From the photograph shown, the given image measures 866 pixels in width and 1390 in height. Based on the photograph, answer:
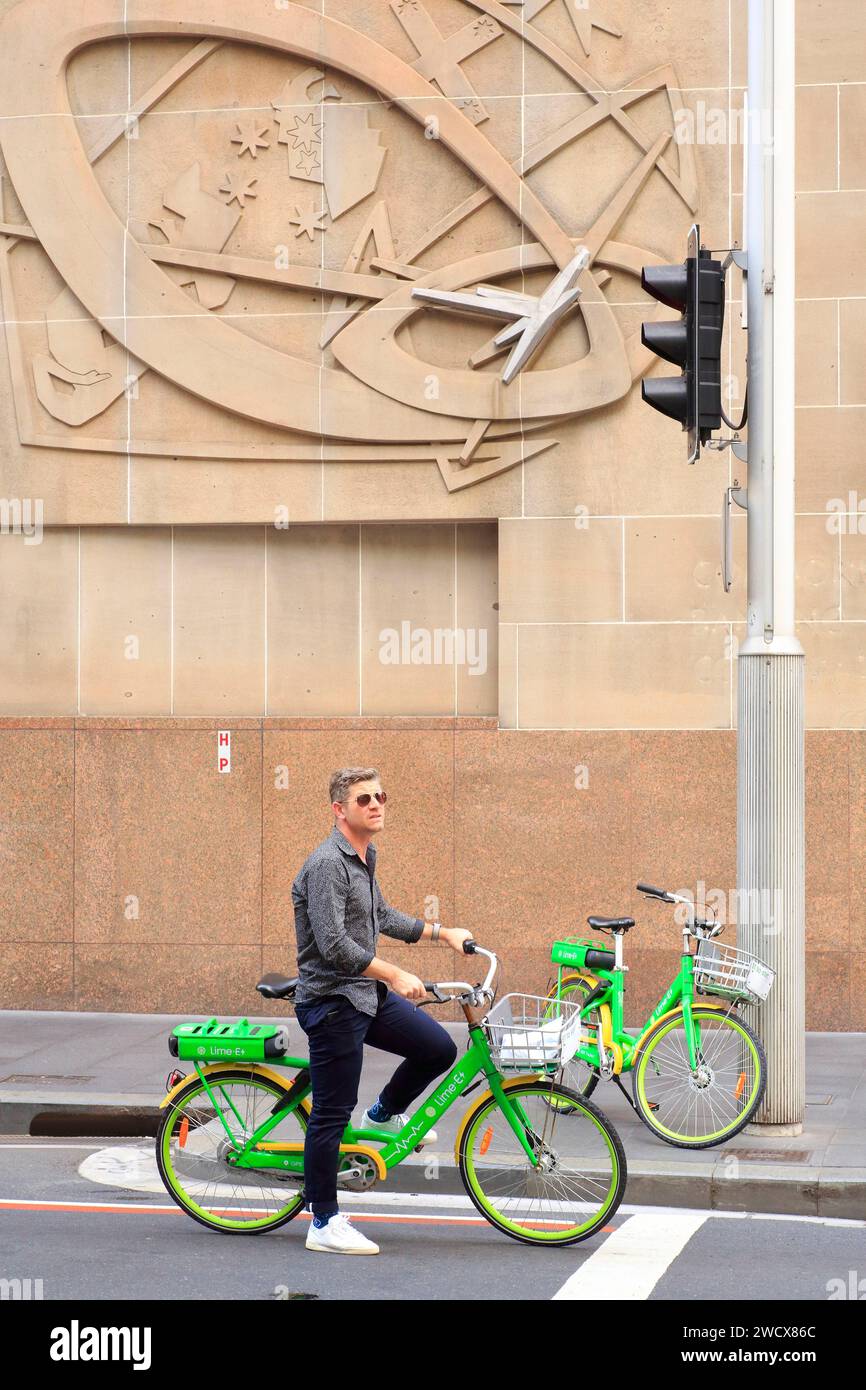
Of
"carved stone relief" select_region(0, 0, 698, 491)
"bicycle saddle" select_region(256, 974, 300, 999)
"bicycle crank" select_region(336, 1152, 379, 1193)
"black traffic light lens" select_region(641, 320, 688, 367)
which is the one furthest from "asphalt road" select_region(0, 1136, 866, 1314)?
"carved stone relief" select_region(0, 0, 698, 491)

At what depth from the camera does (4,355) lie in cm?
1302

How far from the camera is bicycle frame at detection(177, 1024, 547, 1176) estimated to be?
641cm

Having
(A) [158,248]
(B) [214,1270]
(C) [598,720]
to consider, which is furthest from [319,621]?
(B) [214,1270]

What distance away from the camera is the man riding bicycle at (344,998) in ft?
20.7

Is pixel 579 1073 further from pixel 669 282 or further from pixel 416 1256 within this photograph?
pixel 669 282

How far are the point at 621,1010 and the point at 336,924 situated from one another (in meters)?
2.88

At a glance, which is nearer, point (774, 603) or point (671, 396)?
point (671, 396)

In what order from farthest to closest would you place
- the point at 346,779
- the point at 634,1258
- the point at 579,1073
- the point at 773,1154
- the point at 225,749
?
the point at 225,749 → the point at 579,1073 → the point at 773,1154 → the point at 346,779 → the point at 634,1258

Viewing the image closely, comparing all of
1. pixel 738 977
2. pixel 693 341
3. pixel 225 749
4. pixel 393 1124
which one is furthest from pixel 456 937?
pixel 225 749

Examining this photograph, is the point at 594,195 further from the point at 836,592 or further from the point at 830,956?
the point at 830,956

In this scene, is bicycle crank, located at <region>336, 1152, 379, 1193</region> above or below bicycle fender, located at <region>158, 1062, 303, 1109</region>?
below

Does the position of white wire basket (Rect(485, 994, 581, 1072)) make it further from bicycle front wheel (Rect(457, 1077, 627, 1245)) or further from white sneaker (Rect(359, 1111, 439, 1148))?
white sneaker (Rect(359, 1111, 439, 1148))

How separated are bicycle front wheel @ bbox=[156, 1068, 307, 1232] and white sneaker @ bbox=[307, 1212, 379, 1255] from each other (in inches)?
9.9

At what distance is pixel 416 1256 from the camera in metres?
6.36
